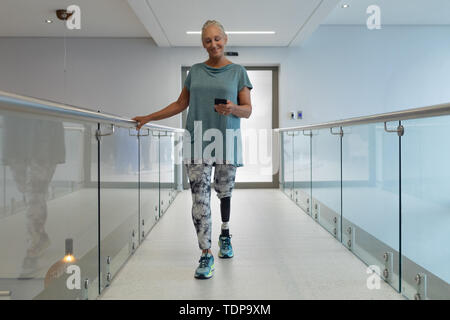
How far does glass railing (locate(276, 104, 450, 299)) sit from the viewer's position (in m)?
1.84

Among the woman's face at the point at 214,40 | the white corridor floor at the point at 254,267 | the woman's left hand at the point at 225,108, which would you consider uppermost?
the woman's face at the point at 214,40

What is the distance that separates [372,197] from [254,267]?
931 millimetres

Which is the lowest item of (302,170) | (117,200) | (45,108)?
(117,200)

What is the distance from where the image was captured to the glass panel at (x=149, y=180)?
349 cm

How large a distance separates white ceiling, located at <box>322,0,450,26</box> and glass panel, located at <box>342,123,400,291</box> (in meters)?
4.25

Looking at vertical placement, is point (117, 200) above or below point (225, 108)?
below

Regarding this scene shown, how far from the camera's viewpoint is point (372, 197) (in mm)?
2688

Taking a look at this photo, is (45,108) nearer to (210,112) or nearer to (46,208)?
(46,208)

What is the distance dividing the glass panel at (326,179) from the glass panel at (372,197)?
7.7 inches

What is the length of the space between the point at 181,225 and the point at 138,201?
0.97 metres

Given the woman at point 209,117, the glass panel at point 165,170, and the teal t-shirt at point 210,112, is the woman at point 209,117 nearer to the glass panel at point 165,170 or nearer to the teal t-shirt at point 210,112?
the teal t-shirt at point 210,112

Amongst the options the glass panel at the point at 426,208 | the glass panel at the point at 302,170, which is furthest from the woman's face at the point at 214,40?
the glass panel at the point at 302,170

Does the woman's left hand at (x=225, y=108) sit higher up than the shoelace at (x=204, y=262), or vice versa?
the woman's left hand at (x=225, y=108)

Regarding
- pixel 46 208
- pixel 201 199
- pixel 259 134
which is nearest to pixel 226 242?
pixel 201 199
